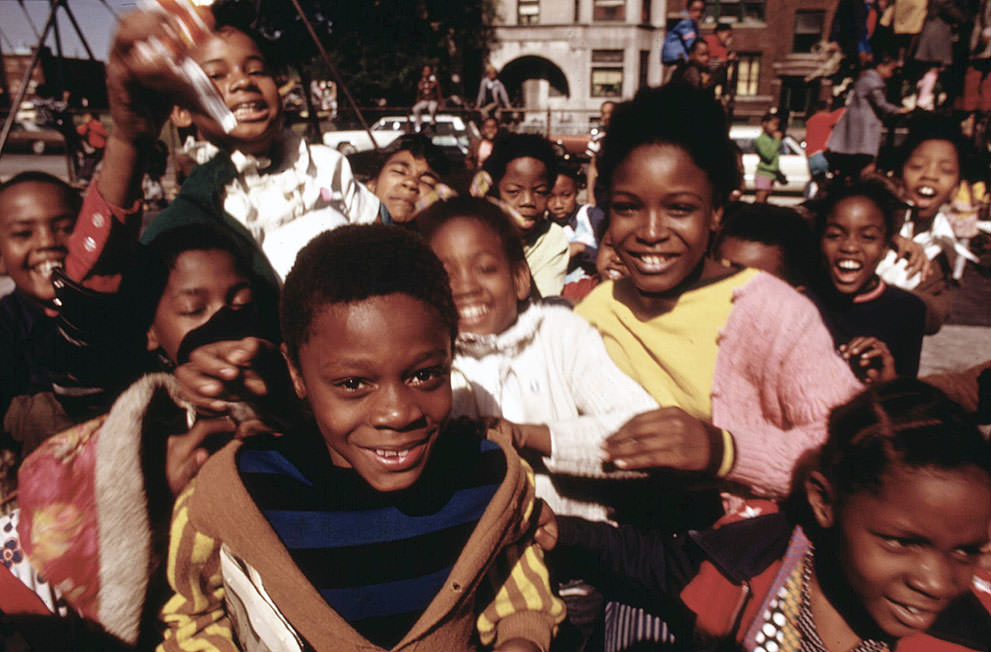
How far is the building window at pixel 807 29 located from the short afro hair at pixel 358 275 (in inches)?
1360

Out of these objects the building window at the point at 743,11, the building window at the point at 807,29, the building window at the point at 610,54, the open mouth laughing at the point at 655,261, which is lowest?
the open mouth laughing at the point at 655,261

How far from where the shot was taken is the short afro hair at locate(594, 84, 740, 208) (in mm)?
1599

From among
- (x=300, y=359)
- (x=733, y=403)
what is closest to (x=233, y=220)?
(x=300, y=359)

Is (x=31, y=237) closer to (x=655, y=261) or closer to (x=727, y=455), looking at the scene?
(x=655, y=261)

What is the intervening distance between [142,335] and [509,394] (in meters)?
0.97

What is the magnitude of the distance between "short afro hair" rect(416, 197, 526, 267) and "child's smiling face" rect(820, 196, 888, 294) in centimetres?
122

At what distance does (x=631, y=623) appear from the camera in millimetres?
1547

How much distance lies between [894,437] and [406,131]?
15331mm

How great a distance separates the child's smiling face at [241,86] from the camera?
1.77 m

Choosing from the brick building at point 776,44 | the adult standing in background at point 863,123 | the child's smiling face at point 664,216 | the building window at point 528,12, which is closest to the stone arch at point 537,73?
the building window at point 528,12

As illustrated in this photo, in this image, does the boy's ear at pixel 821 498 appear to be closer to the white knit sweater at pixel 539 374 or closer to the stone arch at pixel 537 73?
the white knit sweater at pixel 539 374

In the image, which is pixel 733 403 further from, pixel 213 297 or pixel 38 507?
pixel 38 507

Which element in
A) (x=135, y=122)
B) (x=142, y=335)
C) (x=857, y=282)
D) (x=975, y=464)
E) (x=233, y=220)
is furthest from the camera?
(x=857, y=282)

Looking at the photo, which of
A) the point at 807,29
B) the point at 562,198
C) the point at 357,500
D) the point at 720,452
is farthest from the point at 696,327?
the point at 807,29
